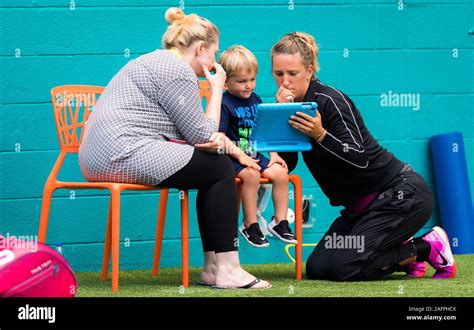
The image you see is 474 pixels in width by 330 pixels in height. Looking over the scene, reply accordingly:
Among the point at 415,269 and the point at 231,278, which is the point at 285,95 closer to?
the point at 231,278

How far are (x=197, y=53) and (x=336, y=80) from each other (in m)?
1.44

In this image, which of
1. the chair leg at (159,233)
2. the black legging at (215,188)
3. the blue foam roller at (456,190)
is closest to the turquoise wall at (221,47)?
→ the blue foam roller at (456,190)

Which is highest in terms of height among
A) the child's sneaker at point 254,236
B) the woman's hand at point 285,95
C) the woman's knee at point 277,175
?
the woman's hand at point 285,95

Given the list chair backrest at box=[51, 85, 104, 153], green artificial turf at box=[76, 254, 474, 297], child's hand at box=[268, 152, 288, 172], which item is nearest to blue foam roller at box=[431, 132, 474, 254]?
green artificial turf at box=[76, 254, 474, 297]

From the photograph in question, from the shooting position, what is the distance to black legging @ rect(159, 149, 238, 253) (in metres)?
4.02

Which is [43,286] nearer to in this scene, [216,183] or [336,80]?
[216,183]

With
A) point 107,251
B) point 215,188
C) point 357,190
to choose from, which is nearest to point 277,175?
point 357,190

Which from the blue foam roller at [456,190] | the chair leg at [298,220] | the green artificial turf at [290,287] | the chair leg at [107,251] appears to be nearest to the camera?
the green artificial turf at [290,287]

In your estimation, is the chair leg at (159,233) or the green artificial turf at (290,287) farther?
the chair leg at (159,233)

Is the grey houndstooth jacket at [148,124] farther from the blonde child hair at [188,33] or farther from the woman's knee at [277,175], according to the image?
the woman's knee at [277,175]

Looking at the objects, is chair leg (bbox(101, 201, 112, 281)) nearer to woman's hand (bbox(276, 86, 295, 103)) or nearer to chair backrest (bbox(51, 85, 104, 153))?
chair backrest (bbox(51, 85, 104, 153))

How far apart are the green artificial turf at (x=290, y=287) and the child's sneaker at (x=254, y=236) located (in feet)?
0.60

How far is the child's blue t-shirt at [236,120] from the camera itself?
14.9 ft

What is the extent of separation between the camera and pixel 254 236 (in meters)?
4.39
